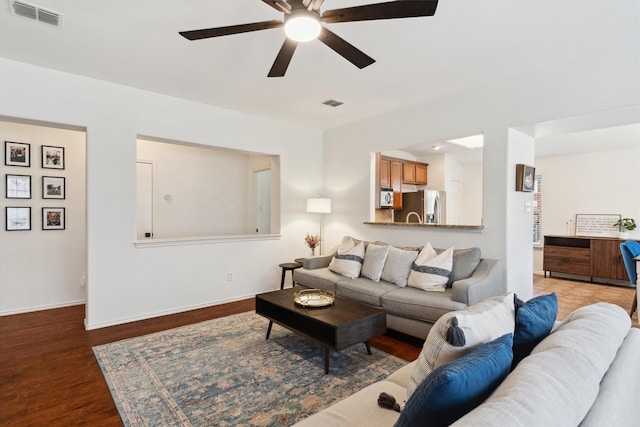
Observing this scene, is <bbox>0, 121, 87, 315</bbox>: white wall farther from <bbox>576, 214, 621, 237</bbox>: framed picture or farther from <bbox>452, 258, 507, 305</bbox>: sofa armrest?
<bbox>576, 214, 621, 237</bbox>: framed picture

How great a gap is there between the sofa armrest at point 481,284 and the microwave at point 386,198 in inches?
84.6

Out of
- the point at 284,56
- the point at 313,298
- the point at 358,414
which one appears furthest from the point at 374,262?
the point at 358,414

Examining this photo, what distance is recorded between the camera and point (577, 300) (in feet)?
15.7

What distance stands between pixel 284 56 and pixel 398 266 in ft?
8.22

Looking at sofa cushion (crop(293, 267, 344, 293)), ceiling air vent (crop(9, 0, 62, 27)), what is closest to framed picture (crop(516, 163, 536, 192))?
sofa cushion (crop(293, 267, 344, 293))

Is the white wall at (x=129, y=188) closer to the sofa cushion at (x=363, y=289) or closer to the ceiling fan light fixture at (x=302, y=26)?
the sofa cushion at (x=363, y=289)

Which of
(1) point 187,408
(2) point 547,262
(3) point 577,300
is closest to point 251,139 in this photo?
(1) point 187,408

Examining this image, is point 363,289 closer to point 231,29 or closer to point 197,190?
point 231,29

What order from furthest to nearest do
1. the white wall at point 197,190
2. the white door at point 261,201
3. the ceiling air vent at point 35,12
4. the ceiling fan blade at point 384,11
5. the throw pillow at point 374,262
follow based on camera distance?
the white door at point 261,201
the white wall at point 197,190
the throw pillow at point 374,262
the ceiling air vent at point 35,12
the ceiling fan blade at point 384,11

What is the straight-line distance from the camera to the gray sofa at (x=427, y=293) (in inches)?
118

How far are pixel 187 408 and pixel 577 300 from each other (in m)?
5.29

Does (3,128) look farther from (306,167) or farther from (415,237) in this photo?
(415,237)

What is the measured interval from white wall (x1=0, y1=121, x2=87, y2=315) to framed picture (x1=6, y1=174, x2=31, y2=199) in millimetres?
40

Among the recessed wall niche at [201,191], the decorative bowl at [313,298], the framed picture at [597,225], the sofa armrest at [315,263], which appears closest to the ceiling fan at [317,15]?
the decorative bowl at [313,298]
